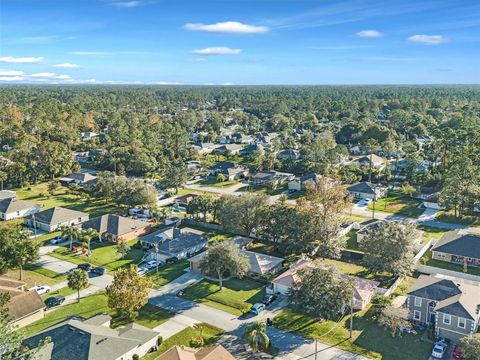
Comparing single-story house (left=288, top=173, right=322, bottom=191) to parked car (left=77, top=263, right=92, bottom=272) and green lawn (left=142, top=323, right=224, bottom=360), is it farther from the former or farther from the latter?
green lawn (left=142, top=323, right=224, bottom=360)

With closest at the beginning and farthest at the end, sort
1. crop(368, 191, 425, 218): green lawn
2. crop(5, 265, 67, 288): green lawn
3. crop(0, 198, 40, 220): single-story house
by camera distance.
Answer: crop(5, 265, 67, 288): green lawn, crop(0, 198, 40, 220): single-story house, crop(368, 191, 425, 218): green lawn

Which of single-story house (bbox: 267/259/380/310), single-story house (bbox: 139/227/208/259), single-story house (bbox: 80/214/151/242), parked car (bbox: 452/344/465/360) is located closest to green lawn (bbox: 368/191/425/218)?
single-story house (bbox: 267/259/380/310)

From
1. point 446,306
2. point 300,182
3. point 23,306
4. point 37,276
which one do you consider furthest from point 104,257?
point 300,182

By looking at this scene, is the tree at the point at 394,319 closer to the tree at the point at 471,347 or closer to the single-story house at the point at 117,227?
the tree at the point at 471,347

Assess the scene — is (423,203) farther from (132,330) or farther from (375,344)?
(132,330)

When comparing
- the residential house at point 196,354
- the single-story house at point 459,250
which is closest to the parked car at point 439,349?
the residential house at point 196,354

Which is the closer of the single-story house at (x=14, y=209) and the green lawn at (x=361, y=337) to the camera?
the green lawn at (x=361, y=337)

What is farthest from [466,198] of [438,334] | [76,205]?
[76,205]
